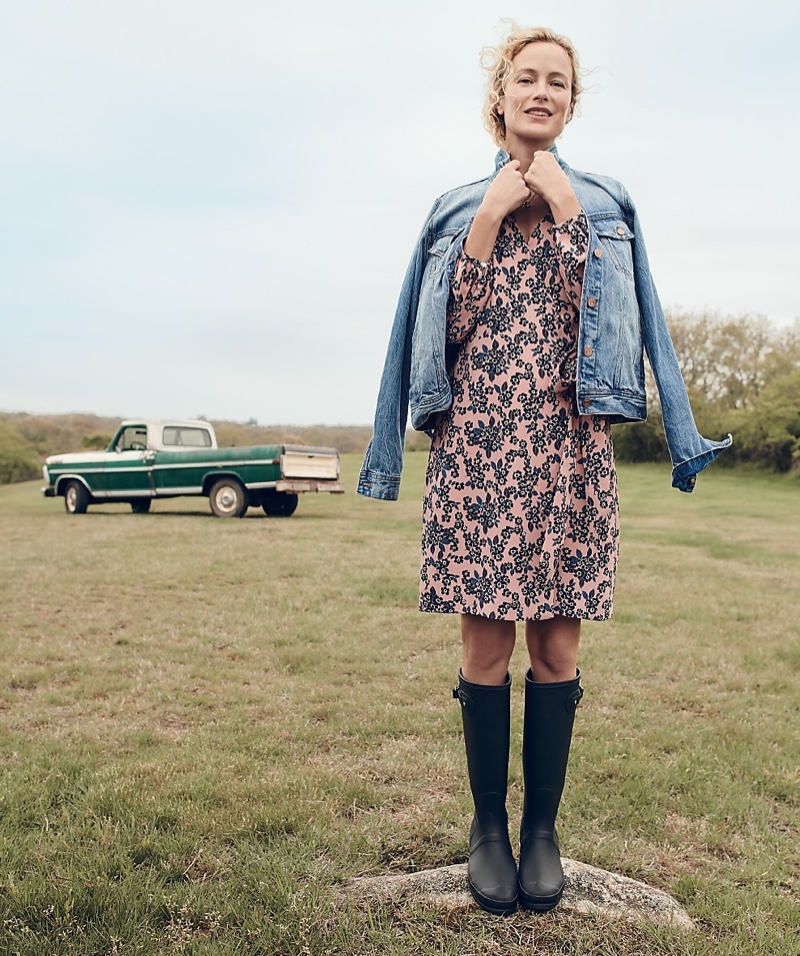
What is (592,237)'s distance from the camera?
7.24 ft

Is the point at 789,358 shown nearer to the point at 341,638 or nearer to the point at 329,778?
the point at 341,638

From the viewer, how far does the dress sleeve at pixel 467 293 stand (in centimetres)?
222

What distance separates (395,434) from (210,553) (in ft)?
26.9

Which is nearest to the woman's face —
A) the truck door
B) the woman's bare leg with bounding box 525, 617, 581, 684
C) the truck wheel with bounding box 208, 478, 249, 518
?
the woman's bare leg with bounding box 525, 617, 581, 684

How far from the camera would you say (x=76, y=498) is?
17.0 m

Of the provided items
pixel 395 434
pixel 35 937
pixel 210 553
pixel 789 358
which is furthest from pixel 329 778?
pixel 789 358

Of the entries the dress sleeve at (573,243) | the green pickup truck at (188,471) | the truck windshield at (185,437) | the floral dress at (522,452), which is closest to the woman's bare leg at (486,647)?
the floral dress at (522,452)

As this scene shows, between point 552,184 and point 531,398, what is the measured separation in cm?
54

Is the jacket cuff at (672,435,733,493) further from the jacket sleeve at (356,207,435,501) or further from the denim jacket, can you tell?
the jacket sleeve at (356,207,435,501)

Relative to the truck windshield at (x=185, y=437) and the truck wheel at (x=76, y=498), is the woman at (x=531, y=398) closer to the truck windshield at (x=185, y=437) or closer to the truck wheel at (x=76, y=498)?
the truck windshield at (x=185, y=437)

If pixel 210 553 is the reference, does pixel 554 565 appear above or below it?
above

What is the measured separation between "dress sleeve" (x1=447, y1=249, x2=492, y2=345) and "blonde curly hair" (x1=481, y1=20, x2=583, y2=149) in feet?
1.48

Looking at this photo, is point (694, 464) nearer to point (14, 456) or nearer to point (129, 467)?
point (129, 467)

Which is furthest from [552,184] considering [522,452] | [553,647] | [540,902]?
[540,902]
